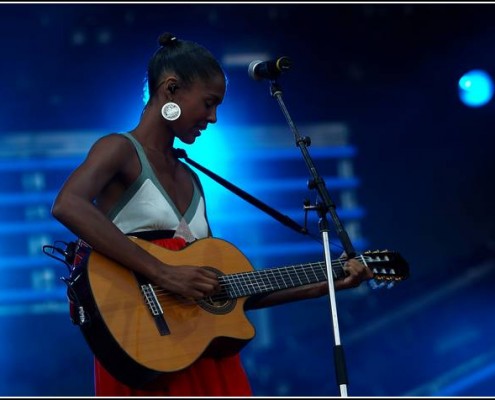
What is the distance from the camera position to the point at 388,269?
3154 mm

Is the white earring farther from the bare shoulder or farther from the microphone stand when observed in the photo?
the microphone stand

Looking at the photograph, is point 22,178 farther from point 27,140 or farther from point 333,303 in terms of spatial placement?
point 333,303

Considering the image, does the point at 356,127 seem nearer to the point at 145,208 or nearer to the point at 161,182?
the point at 161,182

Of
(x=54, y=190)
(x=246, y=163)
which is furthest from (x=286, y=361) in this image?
(x=54, y=190)

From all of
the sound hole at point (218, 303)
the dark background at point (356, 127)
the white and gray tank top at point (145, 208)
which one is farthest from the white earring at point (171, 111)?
the dark background at point (356, 127)

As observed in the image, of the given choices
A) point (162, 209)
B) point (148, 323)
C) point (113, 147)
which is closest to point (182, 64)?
point (113, 147)

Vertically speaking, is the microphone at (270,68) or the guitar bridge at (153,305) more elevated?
the microphone at (270,68)

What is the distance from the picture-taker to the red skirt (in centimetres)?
262

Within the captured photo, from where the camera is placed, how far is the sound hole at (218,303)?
9.14 ft

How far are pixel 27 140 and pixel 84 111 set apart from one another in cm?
40

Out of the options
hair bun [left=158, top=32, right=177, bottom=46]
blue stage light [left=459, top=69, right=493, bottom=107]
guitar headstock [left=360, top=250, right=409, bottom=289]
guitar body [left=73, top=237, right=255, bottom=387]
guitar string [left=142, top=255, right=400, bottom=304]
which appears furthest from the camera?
blue stage light [left=459, top=69, right=493, bottom=107]

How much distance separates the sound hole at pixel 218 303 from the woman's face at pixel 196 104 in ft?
1.61

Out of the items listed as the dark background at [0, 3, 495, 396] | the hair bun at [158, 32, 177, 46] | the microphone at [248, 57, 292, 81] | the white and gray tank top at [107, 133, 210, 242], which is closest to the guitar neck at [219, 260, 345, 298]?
the white and gray tank top at [107, 133, 210, 242]

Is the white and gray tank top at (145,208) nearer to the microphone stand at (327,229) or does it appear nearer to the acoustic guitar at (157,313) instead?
the acoustic guitar at (157,313)
